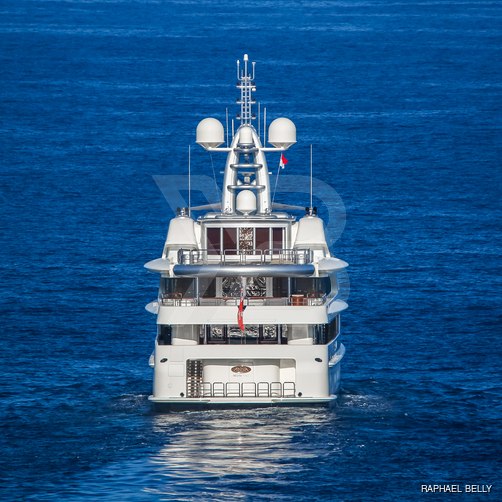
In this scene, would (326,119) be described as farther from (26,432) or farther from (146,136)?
(26,432)

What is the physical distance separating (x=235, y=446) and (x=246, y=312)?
23.4ft

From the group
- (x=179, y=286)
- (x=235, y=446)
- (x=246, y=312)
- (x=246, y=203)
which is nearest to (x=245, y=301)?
(x=246, y=312)

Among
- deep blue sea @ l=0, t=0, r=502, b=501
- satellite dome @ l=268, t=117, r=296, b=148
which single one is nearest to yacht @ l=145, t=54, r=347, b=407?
deep blue sea @ l=0, t=0, r=502, b=501

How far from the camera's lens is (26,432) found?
8506 cm

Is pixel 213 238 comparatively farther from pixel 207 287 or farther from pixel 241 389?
pixel 241 389

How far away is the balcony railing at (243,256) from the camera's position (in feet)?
300

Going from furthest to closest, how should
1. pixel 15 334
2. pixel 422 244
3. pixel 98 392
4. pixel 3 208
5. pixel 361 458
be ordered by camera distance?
pixel 3 208, pixel 422 244, pixel 15 334, pixel 98 392, pixel 361 458

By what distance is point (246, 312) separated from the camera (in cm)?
8712

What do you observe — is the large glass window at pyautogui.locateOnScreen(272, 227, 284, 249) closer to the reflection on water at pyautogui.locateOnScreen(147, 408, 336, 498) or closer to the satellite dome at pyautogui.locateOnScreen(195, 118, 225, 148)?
the satellite dome at pyautogui.locateOnScreen(195, 118, 225, 148)

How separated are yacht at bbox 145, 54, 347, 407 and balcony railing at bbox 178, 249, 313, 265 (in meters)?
0.05

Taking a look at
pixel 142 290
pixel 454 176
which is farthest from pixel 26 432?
pixel 454 176

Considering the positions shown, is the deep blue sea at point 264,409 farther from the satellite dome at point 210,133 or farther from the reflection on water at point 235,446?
the satellite dome at point 210,133

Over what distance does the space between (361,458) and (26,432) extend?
48.0ft

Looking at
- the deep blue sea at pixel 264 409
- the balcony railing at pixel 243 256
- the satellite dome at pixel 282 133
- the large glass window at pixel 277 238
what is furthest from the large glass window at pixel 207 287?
the satellite dome at pixel 282 133
